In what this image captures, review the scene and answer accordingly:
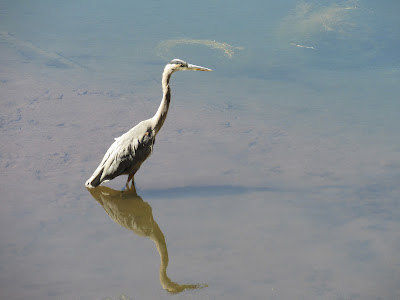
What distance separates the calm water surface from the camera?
222 inches

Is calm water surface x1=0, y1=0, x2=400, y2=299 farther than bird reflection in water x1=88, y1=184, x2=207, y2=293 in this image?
No

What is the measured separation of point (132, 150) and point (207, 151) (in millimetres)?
1376

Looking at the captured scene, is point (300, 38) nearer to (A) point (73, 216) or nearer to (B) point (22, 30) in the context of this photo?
(B) point (22, 30)

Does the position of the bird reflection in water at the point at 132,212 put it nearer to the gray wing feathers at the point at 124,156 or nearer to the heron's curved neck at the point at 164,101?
the gray wing feathers at the point at 124,156

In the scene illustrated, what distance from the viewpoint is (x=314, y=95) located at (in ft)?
31.1

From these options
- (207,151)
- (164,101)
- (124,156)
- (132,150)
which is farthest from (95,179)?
(207,151)

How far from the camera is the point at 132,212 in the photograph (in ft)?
21.9

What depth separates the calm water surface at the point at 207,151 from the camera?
222 inches

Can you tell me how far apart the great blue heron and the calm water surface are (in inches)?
12.0

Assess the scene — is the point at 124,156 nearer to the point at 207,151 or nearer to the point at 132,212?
the point at 132,212

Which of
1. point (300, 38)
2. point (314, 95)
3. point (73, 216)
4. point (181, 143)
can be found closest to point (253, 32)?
point (300, 38)

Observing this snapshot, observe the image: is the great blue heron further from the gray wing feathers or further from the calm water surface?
the calm water surface

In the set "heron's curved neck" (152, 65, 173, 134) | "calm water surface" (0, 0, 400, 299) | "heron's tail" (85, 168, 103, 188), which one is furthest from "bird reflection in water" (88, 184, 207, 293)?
"heron's curved neck" (152, 65, 173, 134)

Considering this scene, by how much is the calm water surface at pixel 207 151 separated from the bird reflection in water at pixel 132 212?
2cm
